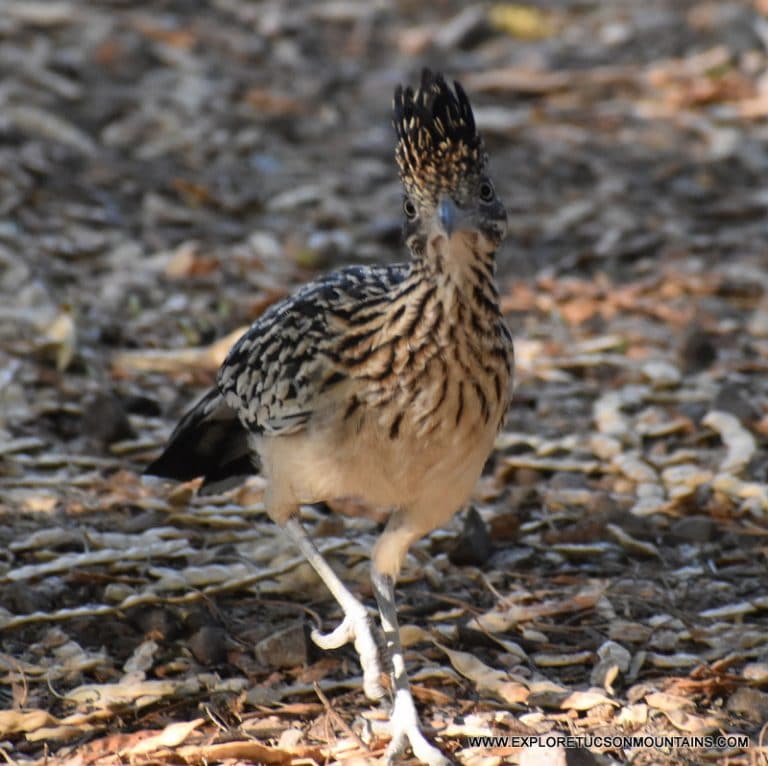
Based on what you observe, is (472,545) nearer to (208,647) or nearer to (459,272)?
(208,647)

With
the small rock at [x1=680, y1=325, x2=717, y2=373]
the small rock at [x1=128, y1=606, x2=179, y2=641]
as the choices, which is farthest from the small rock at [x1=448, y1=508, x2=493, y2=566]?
the small rock at [x1=680, y1=325, x2=717, y2=373]

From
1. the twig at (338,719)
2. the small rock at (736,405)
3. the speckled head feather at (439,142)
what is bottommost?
the twig at (338,719)

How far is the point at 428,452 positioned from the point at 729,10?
26.9 ft

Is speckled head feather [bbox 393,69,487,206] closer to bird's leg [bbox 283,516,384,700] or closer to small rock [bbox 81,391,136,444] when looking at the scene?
bird's leg [bbox 283,516,384,700]

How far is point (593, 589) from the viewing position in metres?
5.80

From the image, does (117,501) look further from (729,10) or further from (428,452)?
(729,10)

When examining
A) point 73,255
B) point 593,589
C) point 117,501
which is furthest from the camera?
point 73,255

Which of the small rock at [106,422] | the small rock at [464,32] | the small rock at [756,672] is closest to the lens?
the small rock at [756,672]

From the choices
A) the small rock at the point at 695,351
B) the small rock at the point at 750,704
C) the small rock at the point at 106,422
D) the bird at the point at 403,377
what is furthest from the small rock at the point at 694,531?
the small rock at the point at 106,422

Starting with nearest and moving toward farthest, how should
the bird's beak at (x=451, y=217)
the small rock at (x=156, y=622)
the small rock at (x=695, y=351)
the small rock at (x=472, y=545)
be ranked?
the bird's beak at (x=451, y=217) → the small rock at (x=156, y=622) → the small rock at (x=472, y=545) → the small rock at (x=695, y=351)

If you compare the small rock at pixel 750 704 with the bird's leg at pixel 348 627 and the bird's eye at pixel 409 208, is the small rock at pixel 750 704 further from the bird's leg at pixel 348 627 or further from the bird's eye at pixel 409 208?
the bird's eye at pixel 409 208

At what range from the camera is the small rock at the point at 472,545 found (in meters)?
6.02

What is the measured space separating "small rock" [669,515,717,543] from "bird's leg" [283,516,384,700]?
164 centimetres

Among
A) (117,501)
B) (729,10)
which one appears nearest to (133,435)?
(117,501)
